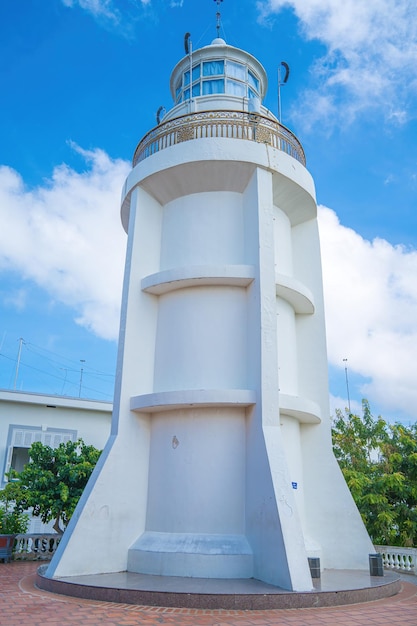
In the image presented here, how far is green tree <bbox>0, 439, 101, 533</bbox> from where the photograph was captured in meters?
13.8

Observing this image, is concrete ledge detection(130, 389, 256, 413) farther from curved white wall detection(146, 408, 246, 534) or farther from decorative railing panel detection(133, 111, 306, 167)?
decorative railing panel detection(133, 111, 306, 167)

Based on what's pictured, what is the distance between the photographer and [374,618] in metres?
7.26

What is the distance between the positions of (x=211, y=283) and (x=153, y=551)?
595cm

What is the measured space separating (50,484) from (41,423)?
5.84m

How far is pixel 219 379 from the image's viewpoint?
454 inches

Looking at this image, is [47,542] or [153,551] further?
[47,542]

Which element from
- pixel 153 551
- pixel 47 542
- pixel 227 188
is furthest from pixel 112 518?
pixel 227 188

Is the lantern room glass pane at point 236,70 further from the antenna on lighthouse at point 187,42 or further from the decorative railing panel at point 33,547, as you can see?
the decorative railing panel at point 33,547

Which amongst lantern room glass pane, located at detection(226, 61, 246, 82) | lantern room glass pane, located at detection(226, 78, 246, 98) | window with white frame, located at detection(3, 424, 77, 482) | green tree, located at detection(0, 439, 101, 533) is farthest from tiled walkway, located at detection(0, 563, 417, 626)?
lantern room glass pane, located at detection(226, 61, 246, 82)

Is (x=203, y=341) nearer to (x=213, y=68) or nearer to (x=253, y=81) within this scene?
(x=213, y=68)

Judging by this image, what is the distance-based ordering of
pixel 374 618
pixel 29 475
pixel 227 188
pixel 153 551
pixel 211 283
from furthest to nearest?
pixel 29 475
pixel 227 188
pixel 211 283
pixel 153 551
pixel 374 618

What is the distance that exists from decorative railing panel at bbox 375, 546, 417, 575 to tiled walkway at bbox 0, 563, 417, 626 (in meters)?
3.94

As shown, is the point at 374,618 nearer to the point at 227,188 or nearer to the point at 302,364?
the point at 302,364

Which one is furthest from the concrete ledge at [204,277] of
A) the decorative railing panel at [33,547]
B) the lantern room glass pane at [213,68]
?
the decorative railing panel at [33,547]
